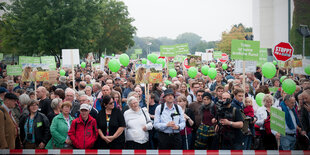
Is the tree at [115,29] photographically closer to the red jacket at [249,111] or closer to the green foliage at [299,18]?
the green foliage at [299,18]

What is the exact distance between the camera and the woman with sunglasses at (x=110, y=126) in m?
6.01

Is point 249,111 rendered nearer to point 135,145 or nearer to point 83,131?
point 135,145

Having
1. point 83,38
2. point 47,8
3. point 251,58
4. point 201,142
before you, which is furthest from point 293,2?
point 201,142

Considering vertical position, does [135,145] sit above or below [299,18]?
below

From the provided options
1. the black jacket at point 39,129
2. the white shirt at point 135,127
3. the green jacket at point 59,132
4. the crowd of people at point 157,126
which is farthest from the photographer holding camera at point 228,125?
the black jacket at point 39,129

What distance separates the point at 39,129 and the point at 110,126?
61.1 inches

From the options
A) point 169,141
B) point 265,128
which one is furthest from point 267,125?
point 169,141

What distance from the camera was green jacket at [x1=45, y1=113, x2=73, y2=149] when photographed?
6.07 m

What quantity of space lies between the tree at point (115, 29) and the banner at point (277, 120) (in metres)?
50.5

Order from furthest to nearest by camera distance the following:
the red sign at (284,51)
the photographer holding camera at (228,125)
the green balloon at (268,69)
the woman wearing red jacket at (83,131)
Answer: the green balloon at (268,69) < the red sign at (284,51) < the photographer holding camera at (228,125) < the woman wearing red jacket at (83,131)

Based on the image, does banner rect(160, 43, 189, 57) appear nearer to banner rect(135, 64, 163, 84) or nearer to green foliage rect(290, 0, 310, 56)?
banner rect(135, 64, 163, 84)

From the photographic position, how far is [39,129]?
6.37m

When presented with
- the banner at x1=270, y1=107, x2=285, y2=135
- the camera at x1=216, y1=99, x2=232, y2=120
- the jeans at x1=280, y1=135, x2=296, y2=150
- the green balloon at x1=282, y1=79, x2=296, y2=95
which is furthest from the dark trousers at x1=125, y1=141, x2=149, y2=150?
the green balloon at x1=282, y1=79, x2=296, y2=95

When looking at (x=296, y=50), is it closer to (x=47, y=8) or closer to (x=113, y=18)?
(x=47, y=8)
